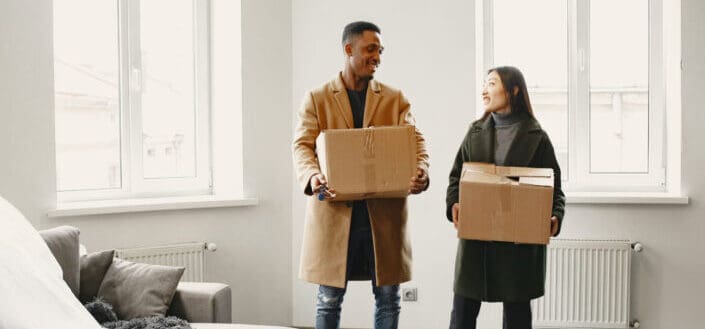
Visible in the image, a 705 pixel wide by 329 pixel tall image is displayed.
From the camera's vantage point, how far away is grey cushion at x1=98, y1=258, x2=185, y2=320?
8.75ft

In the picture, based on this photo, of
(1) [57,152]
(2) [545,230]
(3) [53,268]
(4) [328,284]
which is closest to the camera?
(3) [53,268]

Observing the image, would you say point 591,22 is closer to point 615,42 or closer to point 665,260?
point 615,42

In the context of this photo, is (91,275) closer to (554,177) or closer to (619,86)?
(554,177)

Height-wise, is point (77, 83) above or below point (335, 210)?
above

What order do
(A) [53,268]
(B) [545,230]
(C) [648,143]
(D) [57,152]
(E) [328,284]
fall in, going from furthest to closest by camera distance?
(C) [648,143] → (D) [57,152] → (E) [328,284] → (B) [545,230] → (A) [53,268]

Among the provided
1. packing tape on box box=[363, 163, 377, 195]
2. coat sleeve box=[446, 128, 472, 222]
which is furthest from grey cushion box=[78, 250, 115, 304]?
coat sleeve box=[446, 128, 472, 222]

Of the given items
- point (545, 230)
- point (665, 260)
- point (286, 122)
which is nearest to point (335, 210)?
point (545, 230)

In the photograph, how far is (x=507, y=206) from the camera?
105 inches

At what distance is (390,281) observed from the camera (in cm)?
288

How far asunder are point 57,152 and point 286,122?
3.85ft

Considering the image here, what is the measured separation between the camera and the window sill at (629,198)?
376 centimetres

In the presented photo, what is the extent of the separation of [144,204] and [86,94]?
645mm

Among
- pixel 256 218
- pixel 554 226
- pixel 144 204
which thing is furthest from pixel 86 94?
pixel 554 226

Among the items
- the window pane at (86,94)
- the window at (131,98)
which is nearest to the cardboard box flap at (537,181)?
the window at (131,98)
